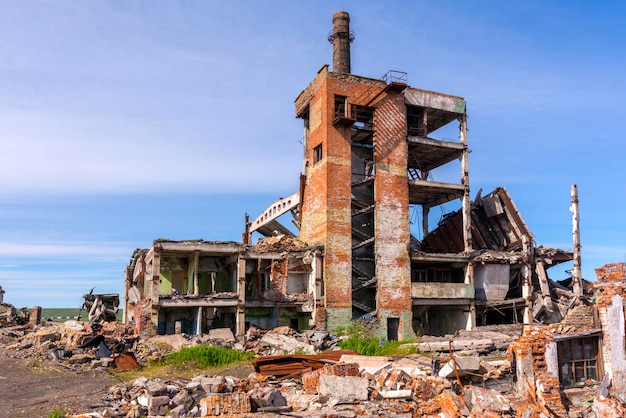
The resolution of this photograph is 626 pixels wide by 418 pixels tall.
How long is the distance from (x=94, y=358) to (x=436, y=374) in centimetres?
1438

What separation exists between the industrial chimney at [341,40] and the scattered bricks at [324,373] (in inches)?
883

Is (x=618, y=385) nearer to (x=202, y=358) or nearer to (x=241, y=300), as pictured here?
(x=202, y=358)

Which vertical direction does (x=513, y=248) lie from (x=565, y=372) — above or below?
above

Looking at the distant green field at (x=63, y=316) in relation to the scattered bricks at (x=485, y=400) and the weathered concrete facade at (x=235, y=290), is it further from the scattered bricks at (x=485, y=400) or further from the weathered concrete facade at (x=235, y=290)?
the scattered bricks at (x=485, y=400)

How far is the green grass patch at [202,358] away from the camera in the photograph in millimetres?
21734

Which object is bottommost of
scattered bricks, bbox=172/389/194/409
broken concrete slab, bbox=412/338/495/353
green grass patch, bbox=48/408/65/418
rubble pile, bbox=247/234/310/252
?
green grass patch, bbox=48/408/65/418

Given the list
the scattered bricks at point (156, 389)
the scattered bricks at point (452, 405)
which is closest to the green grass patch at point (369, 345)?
the scattered bricks at point (452, 405)

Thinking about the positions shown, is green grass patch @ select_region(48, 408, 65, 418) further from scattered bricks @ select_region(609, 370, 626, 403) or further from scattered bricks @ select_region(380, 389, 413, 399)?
scattered bricks @ select_region(609, 370, 626, 403)

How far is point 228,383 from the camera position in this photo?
15.6m

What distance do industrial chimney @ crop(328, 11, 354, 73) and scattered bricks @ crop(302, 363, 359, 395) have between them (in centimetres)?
2244

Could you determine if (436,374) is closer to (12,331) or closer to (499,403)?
(499,403)

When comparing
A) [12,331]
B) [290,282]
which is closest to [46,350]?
[12,331]

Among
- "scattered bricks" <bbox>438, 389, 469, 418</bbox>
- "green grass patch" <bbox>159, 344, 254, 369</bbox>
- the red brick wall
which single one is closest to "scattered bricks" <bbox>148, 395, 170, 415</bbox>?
"scattered bricks" <bbox>438, 389, 469, 418</bbox>

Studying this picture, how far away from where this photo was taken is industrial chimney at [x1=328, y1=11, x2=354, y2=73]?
33.9 meters
